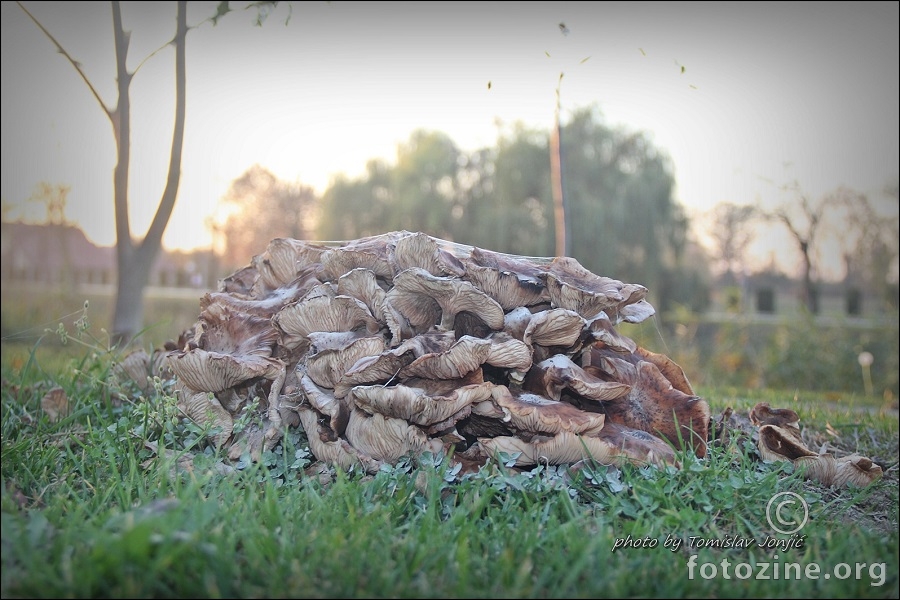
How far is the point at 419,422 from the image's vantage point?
202 cm

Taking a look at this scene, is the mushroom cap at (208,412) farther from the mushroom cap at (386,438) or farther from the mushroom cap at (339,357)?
the mushroom cap at (386,438)

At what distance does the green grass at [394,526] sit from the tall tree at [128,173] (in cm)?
367

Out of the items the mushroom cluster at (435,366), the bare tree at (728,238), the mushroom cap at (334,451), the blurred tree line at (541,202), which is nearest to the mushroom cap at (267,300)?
the mushroom cluster at (435,366)

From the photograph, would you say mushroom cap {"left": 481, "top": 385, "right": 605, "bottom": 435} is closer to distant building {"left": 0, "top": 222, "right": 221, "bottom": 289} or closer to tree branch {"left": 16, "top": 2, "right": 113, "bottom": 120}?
tree branch {"left": 16, "top": 2, "right": 113, "bottom": 120}

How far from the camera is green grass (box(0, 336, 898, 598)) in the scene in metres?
1.35

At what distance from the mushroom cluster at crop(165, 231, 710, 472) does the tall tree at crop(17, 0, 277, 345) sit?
3698 mm

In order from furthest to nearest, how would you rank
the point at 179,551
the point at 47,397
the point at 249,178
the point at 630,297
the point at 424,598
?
the point at 249,178, the point at 47,397, the point at 630,297, the point at 424,598, the point at 179,551

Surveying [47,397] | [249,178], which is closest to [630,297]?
[47,397]

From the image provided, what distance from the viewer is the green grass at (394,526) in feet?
4.42

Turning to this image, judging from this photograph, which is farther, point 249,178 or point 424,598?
point 249,178

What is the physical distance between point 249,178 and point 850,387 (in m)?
23.4

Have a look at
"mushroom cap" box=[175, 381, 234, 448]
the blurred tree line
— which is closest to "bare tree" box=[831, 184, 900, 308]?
the blurred tree line

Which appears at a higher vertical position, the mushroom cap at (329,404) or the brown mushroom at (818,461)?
the mushroom cap at (329,404)

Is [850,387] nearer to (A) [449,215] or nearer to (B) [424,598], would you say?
(B) [424,598]
